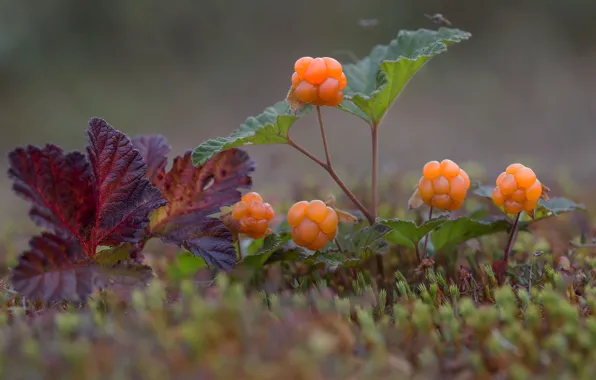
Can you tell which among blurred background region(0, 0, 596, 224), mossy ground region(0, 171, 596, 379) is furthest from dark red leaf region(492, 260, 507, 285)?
blurred background region(0, 0, 596, 224)

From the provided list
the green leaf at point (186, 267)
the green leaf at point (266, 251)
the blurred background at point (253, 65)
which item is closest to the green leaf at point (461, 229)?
the green leaf at point (266, 251)

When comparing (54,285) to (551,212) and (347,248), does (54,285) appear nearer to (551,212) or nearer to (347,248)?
(347,248)

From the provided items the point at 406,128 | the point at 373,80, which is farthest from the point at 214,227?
the point at 406,128

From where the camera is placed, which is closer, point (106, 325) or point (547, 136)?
point (106, 325)

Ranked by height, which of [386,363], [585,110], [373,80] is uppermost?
[585,110]

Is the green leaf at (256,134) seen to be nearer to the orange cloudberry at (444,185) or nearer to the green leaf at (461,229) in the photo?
the orange cloudberry at (444,185)

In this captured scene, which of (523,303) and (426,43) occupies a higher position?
(426,43)

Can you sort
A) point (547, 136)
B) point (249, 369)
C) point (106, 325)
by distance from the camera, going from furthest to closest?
1. point (547, 136)
2. point (106, 325)
3. point (249, 369)

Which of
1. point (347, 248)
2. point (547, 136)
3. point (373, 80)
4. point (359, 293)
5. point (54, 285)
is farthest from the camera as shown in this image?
point (547, 136)
